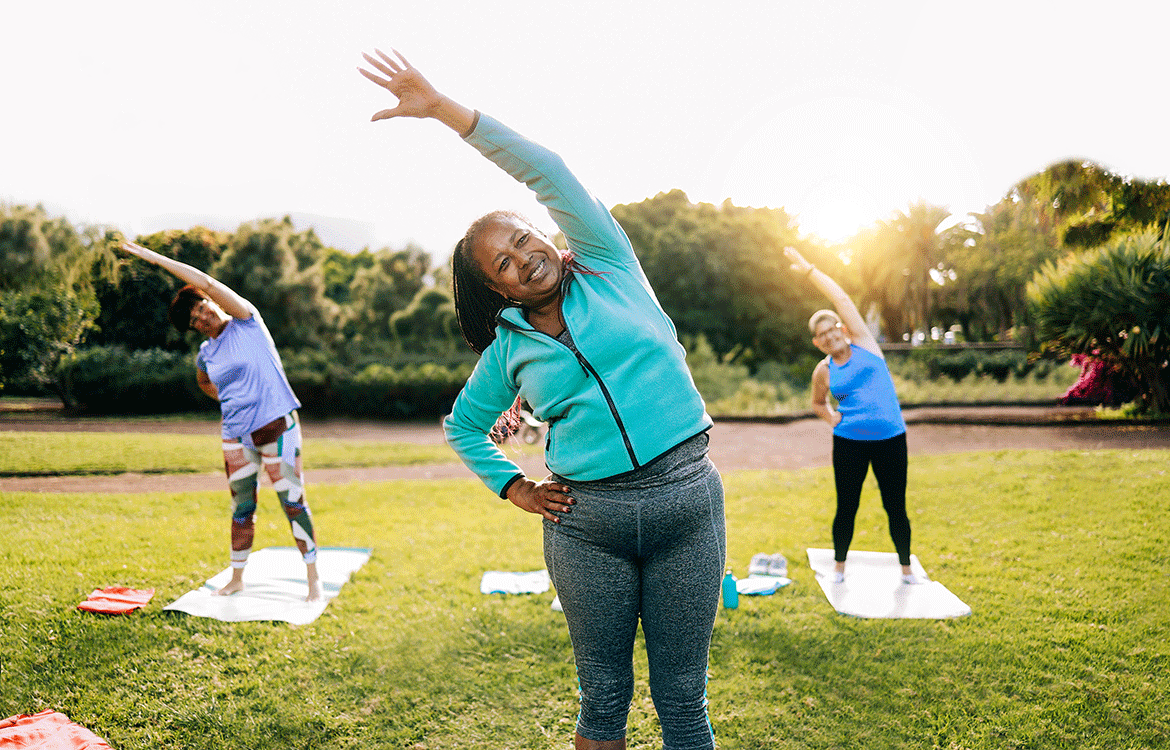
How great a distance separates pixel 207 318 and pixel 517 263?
329 cm

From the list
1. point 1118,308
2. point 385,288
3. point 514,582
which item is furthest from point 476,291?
point 385,288

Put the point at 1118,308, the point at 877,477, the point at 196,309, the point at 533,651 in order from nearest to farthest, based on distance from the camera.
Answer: the point at 533,651 < the point at 196,309 < the point at 877,477 < the point at 1118,308

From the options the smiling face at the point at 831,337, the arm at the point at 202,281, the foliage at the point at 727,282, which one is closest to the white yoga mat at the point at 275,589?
the arm at the point at 202,281

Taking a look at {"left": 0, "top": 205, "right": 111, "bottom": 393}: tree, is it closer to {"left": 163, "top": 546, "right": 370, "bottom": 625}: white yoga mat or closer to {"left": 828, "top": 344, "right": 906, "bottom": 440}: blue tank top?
{"left": 163, "top": 546, "right": 370, "bottom": 625}: white yoga mat

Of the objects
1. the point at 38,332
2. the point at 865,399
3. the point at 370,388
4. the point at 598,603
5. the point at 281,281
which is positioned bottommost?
the point at 370,388

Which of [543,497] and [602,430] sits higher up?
[602,430]

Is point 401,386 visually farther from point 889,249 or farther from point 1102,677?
point 889,249

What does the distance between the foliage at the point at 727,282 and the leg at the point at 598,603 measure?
21334 millimetres

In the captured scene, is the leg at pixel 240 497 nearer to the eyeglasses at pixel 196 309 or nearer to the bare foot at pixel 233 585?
the bare foot at pixel 233 585

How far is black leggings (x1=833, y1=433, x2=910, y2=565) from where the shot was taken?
4.54m

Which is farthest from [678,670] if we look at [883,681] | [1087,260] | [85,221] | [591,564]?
[1087,260]

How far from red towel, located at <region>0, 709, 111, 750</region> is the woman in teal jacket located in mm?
2353

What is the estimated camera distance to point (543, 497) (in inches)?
70.9

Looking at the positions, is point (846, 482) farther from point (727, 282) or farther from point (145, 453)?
point (727, 282)
